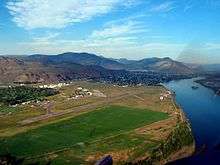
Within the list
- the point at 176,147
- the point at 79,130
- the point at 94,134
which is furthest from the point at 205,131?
the point at 79,130

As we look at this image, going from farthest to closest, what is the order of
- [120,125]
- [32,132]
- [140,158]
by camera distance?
[120,125] → [32,132] → [140,158]

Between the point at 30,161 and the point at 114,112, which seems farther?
the point at 114,112

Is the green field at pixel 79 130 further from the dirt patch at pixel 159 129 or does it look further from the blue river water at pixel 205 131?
the blue river water at pixel 205 131

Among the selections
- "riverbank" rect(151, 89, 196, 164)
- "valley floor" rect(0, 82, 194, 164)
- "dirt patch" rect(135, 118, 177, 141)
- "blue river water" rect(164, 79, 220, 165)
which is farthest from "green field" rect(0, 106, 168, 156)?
"blue river water" rect(164, 79, 220, 165)

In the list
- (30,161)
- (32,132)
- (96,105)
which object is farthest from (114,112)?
(30,161)

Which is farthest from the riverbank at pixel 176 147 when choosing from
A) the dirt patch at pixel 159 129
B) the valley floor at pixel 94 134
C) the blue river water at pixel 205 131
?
the dirt patch at pixel 159 129

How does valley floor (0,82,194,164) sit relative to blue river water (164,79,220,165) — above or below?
above

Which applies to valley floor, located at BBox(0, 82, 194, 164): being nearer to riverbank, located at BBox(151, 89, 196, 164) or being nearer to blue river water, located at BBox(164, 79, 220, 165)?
riverbank, located at BBox(151, 89, 196, 164)

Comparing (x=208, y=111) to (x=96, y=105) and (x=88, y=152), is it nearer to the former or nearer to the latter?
(x=96, y=105)
